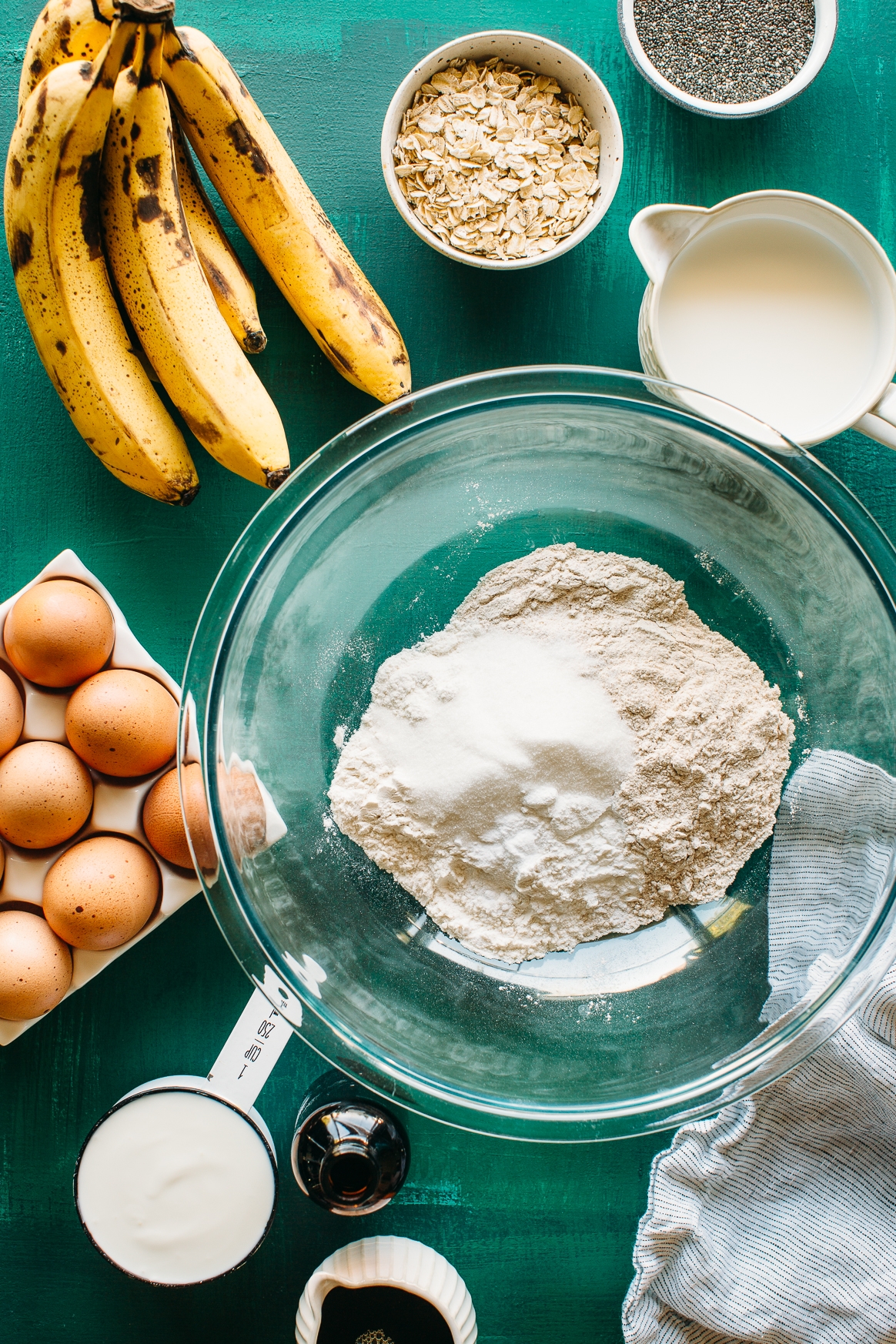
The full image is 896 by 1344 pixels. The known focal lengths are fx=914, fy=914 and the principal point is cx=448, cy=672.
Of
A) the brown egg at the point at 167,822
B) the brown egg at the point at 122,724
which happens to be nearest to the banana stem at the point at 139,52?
the brown egg at the point at 122,724

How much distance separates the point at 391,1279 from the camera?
1078 mm

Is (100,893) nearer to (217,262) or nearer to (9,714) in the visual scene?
(9,714)

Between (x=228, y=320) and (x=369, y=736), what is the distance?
0.51m

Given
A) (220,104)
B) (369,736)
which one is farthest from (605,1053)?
(220,104)

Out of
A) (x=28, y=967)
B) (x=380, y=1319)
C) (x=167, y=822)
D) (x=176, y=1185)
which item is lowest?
(x=380, y=1319)

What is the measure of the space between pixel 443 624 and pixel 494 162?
54 cm

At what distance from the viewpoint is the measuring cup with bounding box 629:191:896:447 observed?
107 centimetres

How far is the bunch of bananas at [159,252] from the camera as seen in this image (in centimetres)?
89

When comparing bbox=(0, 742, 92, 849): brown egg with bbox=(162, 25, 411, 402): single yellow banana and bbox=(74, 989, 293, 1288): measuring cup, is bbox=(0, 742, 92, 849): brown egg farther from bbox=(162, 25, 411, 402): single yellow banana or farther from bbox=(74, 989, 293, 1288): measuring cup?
bbox=(162, 25, 411, 402): single yellow banana

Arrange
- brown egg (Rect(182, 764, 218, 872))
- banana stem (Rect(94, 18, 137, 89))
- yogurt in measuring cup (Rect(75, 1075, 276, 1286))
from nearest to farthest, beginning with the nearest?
banana stem (Rect(94, 18, 137, 89)) < brown egg (Rect(182, 764, 218, 872)) < yogurt in measuring cup (Rect(75, 1075, 276, 1286))

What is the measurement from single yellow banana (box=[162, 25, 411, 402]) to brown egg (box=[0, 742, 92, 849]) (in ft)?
1.83

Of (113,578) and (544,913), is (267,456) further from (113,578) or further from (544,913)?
(544,913)

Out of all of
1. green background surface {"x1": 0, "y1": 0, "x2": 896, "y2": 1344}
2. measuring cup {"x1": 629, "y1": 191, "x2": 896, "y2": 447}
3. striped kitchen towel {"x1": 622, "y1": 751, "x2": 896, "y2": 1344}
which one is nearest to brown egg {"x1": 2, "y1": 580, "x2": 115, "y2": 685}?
green background surface {"x1": 0, "y1": 0, "x2": 896, "y2": 1344}

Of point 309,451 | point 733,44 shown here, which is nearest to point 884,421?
point 733,44
